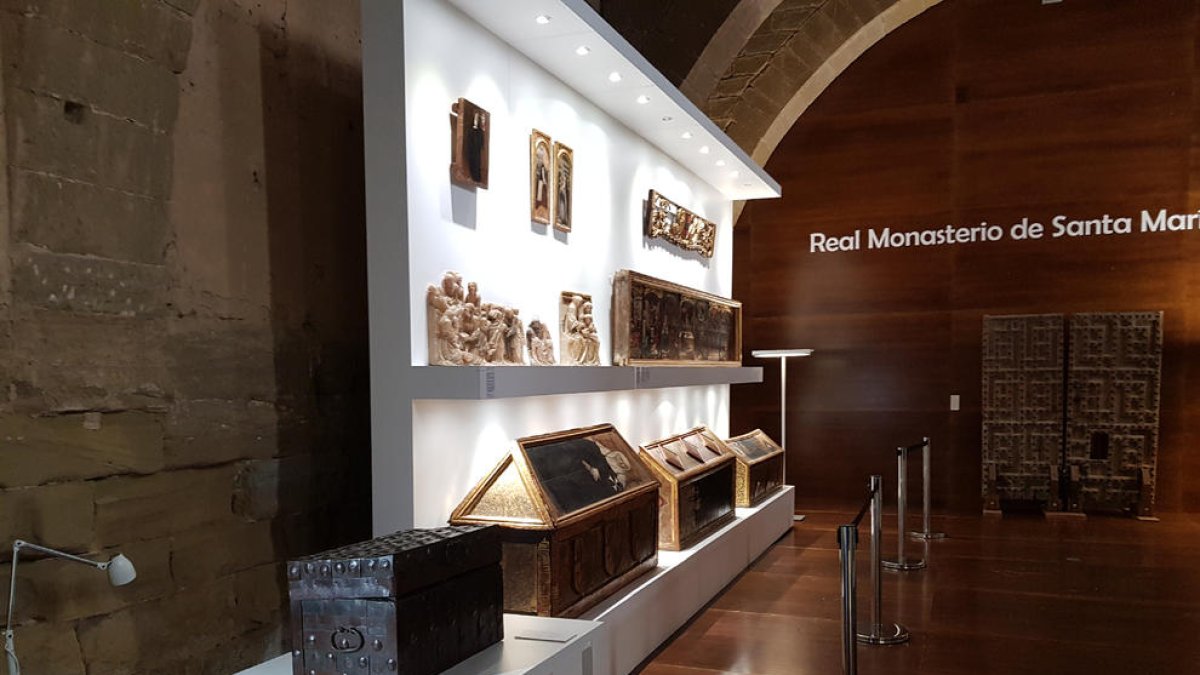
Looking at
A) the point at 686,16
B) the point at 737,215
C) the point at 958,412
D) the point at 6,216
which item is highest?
the point at 686,16

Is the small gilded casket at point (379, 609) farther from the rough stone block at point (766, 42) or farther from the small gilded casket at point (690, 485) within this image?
the rough stone block at point (766, 42)

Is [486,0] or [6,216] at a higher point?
[486,0]

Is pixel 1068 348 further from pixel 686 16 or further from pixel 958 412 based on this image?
pixel 686 16

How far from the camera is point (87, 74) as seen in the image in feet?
9.75

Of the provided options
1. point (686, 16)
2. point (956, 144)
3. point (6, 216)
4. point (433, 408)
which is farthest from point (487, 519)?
point (956, 144)

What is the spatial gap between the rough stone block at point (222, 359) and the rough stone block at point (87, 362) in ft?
0.28

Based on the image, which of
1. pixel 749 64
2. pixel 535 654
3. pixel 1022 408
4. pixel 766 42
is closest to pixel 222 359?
pixel 535 654

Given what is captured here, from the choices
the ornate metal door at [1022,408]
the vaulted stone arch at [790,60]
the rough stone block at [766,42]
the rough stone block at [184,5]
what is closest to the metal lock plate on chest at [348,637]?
the rough stone block at [184,5]

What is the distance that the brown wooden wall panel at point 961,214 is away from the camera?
8.74 m

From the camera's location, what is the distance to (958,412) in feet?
31.0

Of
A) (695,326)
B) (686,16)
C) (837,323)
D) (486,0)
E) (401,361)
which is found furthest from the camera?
(837,323)

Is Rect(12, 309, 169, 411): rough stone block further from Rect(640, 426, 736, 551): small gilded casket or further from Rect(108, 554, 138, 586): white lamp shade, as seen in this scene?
Rect(640, 426, 736, 551): small gilded casket

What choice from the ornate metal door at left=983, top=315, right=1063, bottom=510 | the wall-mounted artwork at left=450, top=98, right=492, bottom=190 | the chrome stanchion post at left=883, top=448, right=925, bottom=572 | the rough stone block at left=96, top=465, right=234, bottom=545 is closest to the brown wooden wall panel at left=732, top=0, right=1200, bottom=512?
the ornate metal door at left=983, top=315, right=1063, bottom=510

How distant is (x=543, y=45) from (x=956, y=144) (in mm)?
6728
